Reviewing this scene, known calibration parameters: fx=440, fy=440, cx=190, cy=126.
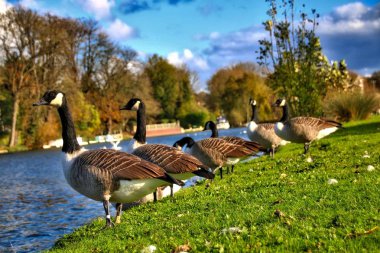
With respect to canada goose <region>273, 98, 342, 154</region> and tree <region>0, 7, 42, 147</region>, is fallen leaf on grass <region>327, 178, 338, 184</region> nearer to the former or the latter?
canada goose <region>273, 98, 342, 154</region>

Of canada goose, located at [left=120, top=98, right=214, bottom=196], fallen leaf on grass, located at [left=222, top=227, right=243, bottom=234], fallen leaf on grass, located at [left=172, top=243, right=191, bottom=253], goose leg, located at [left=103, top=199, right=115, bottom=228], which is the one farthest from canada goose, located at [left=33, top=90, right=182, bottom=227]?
fallen leaf on grass, located at [left=172, top=243, right=191, bottom=253]

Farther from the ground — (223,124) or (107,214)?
(107,214)

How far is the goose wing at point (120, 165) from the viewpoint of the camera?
7.75m

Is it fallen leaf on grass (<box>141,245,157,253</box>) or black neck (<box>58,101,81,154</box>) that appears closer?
fallen leaf on grass (<box>141,245,157,253</box>)

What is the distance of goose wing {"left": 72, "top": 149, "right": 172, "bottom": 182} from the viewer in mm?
7754

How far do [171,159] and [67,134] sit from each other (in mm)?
A: 2295

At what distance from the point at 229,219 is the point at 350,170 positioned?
4711 mm

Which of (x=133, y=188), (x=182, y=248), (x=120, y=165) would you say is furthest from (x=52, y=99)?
(x=182, y=248)

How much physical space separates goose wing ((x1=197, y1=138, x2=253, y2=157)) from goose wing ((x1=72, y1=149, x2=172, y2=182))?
4.49 meters

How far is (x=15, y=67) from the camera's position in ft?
176

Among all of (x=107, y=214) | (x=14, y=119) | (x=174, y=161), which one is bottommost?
(x=107, y=214)

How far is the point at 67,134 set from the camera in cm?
873

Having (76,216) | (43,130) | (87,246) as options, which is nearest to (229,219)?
(87,246)

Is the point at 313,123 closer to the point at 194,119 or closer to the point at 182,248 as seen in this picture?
the point at 182,248
